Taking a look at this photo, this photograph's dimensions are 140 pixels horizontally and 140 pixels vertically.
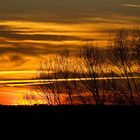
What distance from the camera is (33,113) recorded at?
99.4ft

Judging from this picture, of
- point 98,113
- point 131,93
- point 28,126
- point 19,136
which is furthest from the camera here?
point 131,93

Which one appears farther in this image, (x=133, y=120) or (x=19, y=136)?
(x=133, y=120)

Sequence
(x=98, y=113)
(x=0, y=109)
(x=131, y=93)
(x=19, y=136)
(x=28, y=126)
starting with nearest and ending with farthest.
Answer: (x=19, y=136) → (x=28, y=126) → (x=98, y=113) → (x=0, y=109) → (x=131, y=93)

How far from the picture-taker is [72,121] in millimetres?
28172

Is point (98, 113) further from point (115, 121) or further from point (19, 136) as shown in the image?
point (19, 136)

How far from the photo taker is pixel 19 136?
82.4 feet

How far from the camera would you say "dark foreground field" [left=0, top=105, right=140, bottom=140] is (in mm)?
25688

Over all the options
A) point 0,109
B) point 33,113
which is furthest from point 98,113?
point 0,109

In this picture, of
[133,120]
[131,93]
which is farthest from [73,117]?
[131,93]

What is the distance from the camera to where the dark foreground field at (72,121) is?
25.7 m

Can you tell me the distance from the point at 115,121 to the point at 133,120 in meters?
0.84

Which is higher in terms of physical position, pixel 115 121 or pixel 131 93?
pixel 115 121

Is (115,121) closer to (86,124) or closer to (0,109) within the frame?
(86,124)

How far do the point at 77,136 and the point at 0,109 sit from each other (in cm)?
736
